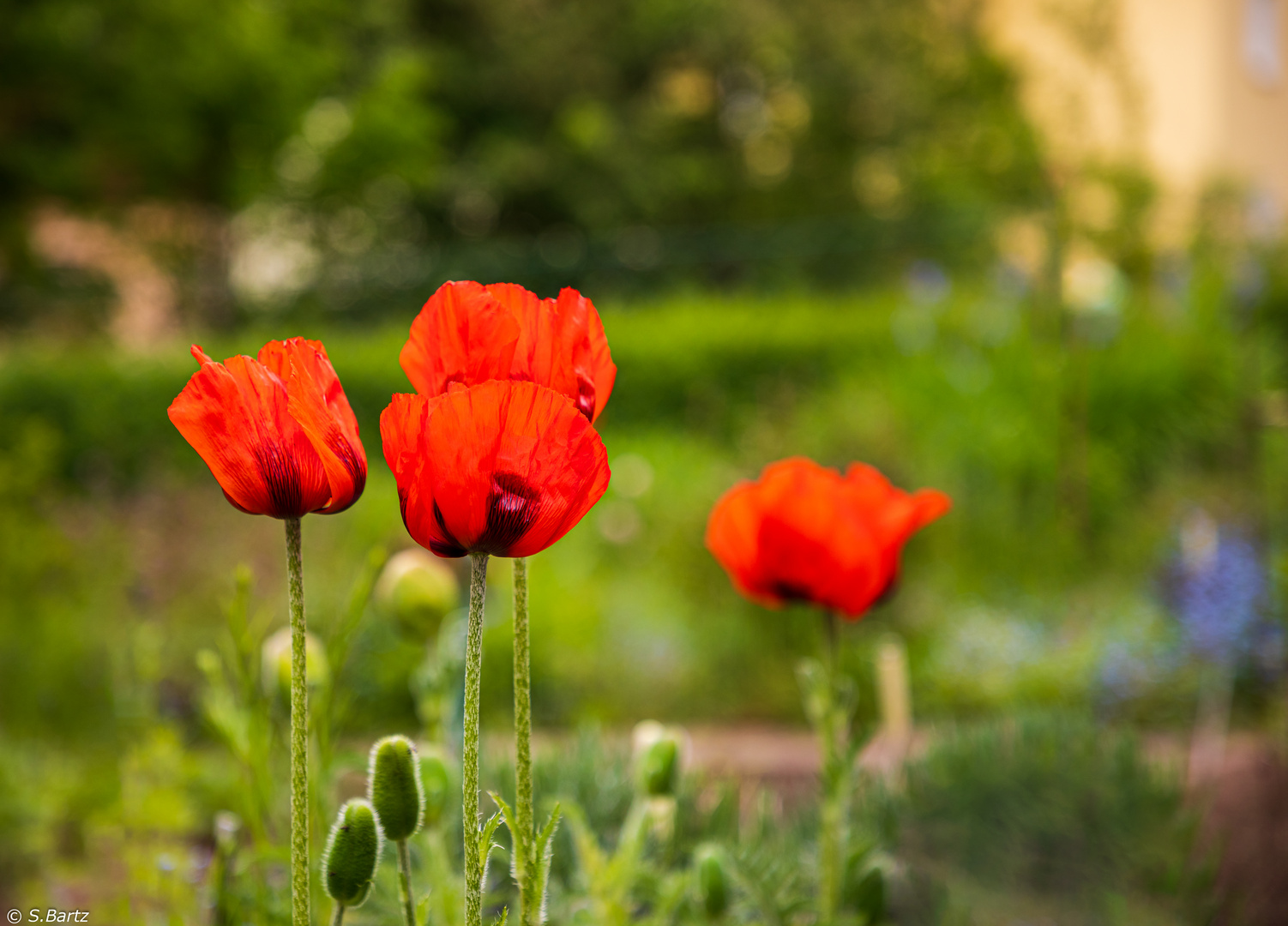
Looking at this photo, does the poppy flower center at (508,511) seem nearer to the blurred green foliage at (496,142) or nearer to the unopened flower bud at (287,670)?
the unopened flower bud at (287,670)

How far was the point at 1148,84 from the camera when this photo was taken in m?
11.1

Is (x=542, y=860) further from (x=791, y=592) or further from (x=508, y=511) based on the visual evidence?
(x=791, y=592)

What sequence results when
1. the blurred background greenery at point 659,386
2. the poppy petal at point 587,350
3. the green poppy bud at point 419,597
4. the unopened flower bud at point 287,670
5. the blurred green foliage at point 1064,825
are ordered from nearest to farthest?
the poppy petal at point 587,350 < the unopened flower bud at point 287,670 < the blurred green foliage at point 1064,825 < the green poppy bud at point 419,597 < the blurred background greenery at point 659,386

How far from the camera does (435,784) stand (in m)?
0.74

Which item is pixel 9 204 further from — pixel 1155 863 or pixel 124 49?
pixel 1155 863

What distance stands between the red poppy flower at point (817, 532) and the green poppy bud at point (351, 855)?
384mm

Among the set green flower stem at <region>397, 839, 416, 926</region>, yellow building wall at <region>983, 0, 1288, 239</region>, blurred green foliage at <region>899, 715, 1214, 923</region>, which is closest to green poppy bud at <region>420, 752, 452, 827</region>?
green flower stem at <region>397, 839, 416, 926</region>

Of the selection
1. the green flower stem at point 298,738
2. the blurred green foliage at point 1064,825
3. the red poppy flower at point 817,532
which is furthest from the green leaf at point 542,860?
the blurred green foliage at point 1064,825

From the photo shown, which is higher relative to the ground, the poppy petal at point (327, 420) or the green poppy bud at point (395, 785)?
the poppy petal at point (327, 420)

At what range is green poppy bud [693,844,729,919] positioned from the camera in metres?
0.68

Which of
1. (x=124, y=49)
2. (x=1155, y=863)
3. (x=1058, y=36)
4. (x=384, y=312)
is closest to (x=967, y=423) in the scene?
(x=1155, y=863)

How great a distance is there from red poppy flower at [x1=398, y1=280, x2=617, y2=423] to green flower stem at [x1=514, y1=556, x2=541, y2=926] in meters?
0.10

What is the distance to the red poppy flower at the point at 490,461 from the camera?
1.48 feet

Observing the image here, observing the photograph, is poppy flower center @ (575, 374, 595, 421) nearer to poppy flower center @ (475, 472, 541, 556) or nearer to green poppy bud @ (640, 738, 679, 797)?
poppy flower center @ (475, 472, 541, 556)
